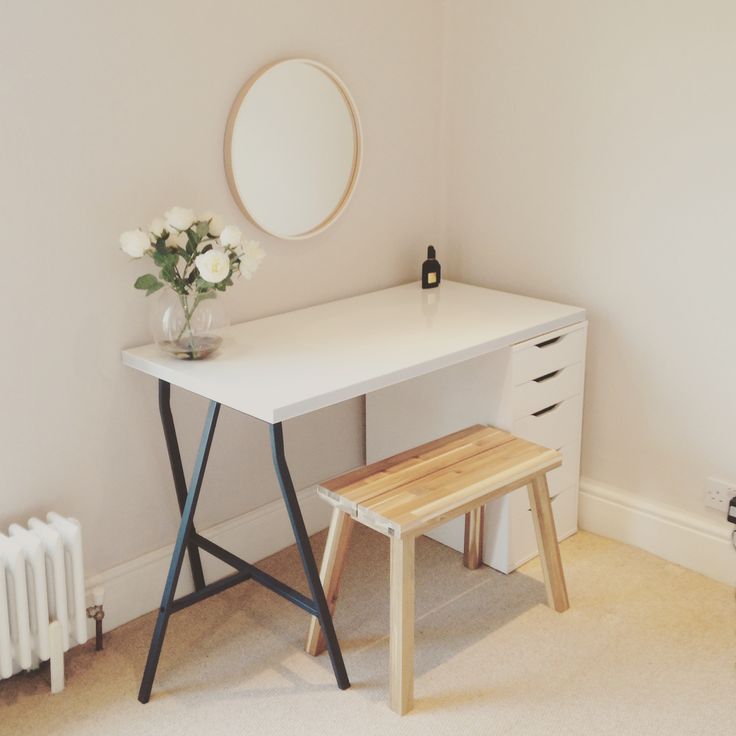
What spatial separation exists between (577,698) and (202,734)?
2.82 feet

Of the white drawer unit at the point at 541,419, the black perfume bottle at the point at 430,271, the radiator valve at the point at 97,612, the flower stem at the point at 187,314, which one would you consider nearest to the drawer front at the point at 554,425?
the white drawer unit at the point at 541,419

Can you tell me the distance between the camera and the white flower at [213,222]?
7.13 ft

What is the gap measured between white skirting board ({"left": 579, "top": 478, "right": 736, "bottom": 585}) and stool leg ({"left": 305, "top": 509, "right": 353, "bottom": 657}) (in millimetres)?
941

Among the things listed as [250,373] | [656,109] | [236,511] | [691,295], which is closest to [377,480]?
[250,373]

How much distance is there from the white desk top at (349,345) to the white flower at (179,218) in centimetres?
32

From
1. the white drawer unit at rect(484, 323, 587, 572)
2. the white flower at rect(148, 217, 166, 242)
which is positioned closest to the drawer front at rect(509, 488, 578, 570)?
the white drawer unit at rect(484, 323, 587, 572)

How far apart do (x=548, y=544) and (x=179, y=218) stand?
127 centimetres

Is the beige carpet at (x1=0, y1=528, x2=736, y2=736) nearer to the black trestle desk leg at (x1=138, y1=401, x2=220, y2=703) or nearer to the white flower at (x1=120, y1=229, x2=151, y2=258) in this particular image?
the black trestle desk leg at (x1=138, y1=401, x2=220, y2=703)

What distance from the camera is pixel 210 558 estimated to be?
8.58ft

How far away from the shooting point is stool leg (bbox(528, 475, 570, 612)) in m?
2.40

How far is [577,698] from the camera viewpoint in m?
2.14

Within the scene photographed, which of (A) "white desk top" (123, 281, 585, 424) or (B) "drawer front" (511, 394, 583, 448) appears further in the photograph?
(B) "drawer front" (511, 394, 583, 448)

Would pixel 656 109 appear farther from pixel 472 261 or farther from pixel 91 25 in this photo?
pixel 91 25

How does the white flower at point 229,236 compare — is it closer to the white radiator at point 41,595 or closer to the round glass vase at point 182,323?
the round glass vase at point 182,323
